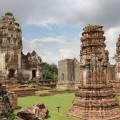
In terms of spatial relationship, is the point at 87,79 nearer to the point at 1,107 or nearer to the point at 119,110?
the point at 119,110

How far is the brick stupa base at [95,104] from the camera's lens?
36.3 ft

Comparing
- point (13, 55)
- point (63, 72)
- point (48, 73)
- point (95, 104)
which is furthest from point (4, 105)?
point (48, 73)

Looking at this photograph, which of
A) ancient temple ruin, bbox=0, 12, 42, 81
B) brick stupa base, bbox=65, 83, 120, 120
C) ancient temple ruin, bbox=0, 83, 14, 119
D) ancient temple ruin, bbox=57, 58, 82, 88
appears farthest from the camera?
ancient temple ruin, bbox=0, 12, 42, 81

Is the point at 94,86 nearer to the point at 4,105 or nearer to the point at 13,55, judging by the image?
the point at 4,105

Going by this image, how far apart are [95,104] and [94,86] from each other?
0.82 m

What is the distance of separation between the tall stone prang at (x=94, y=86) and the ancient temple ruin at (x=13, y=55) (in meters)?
25.4

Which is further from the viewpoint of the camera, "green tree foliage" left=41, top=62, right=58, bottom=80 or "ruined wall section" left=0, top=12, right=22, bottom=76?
"green tree foliage" left=41, top=62, right=58, bottom=80

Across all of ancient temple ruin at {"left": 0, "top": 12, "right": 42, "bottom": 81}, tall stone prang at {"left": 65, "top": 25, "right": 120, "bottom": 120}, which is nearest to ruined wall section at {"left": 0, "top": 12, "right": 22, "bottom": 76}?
ancient temple ruin at {"left": 0, "top": 12, "right": 42, "bottom": 81}

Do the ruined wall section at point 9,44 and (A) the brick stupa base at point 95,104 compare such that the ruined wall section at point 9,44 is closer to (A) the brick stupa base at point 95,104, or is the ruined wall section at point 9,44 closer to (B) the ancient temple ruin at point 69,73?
(B) the ancient temple ruin at point 69,73

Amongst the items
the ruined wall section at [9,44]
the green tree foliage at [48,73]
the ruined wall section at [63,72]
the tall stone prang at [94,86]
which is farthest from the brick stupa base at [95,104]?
the green tree foliage at [48,73]

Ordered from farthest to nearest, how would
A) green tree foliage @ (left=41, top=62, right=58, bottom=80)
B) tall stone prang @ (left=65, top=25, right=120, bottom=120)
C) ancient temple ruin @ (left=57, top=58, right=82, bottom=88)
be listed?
green tree foliage @ (left=41, top=62, right=58, bottom=80) → ancient temple ruin @ (left=57, top=58, right=82, bottom=88) → tall stone prang @ (left=65, top=25, right=120, bottom=120)

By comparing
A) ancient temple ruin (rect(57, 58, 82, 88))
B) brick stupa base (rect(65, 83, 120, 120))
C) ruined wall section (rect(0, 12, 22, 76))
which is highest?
ruined wall section (rect(0, 12, 22, 76))

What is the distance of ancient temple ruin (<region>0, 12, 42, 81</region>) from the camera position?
37.3 meters

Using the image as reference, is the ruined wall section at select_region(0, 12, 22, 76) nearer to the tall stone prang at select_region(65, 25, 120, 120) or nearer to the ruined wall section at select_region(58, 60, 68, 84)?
the ruined wall section at select_region(58, 60, 68, 84)
